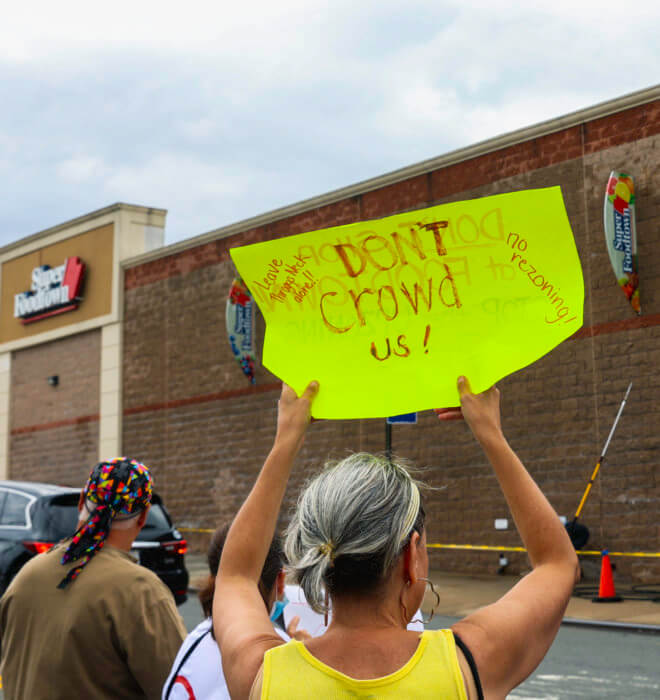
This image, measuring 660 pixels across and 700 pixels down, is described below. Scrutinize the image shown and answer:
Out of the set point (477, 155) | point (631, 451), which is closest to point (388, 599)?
point (631, 451)

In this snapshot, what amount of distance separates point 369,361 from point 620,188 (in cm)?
1363

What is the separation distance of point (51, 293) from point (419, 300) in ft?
83.9

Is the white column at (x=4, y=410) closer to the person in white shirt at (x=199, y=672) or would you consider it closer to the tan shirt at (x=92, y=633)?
the tan shirt at (x=92, y=633)

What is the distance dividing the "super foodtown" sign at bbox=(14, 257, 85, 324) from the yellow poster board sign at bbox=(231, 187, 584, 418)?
2429cm

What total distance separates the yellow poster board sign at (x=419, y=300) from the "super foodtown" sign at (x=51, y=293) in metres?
24.3

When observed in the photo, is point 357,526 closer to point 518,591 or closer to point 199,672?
point 518,591

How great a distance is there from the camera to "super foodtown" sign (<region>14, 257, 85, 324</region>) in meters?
25.6

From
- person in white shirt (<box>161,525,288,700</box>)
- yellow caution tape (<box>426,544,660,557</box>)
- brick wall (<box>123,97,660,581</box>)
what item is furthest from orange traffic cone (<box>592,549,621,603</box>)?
person in white shirt (<box>161,525,288,700</box>)

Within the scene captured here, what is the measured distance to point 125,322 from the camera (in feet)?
80.6

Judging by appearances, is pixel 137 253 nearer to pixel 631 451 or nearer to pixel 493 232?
pixel 631 451

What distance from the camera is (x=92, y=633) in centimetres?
308

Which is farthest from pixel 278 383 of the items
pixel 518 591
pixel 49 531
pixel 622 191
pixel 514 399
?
pixel 518 591

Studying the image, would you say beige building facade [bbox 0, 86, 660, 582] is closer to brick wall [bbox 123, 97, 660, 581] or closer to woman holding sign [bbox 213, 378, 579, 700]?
brick wall [bbox 123, 97, 660, 581]

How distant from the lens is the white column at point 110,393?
80.4 feet
